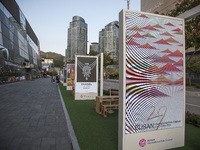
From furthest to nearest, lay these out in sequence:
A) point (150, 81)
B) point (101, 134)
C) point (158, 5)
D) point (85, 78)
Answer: point (158, 5) < point (85, 78) < point (101, 134) < point (150, 81)

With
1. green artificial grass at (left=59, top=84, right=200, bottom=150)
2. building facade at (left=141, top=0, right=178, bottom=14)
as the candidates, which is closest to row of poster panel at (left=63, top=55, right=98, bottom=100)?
green artificial grass at (left=59, top=84, right=200, bottom=150)

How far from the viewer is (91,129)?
5.06 metres

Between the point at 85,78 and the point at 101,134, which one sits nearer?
the point at 101,134

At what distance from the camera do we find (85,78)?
11.7 meters

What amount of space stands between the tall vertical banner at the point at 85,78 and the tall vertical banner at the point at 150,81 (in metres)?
8.15

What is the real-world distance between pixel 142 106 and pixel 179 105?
1.10 meters

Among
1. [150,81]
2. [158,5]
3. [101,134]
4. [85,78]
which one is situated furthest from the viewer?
[158,5]

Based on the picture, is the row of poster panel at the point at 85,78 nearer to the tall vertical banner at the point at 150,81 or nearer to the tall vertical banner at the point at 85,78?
the tall vertical banner at the point at 85,78

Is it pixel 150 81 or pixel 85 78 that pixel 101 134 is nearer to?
pixel 150 81

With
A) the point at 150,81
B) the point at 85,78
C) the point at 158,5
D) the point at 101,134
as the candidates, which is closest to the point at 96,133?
the point at 101,134

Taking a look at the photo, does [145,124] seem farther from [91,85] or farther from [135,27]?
[91,85]

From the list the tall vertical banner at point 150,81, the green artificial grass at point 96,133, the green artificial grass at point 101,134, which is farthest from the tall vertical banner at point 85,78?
the tall vertical banner at point 150,81

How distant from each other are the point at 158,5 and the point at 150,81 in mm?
41439

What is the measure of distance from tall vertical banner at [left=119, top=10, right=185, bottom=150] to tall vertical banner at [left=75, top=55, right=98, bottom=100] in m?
8.15
